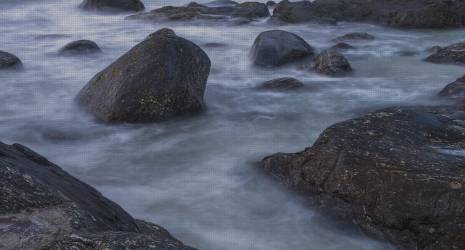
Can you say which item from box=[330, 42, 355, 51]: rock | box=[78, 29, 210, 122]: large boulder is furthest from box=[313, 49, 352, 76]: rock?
box=[78, 29, 210, 122]: large boulder

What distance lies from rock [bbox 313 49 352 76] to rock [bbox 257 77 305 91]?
3.13 feet

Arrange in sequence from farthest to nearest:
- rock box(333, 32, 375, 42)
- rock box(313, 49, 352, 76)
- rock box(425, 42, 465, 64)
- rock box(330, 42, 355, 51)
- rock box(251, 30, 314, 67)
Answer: rock box(333, 32, 375, 42) < rock box(330, 42, 355, 51) < rock box(425, 42, 465, 64) < rock box(251, 30, 314, 67) < rock box(313, 49, 352, 76)

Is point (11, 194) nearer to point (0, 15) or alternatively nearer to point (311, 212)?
point (311, 212)

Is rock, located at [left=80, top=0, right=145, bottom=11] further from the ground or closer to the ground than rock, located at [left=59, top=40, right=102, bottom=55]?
further from the ground

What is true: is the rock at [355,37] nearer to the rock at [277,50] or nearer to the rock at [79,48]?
the rock at [277,50]

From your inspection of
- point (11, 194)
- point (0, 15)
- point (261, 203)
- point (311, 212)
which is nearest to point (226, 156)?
point (261, 203)

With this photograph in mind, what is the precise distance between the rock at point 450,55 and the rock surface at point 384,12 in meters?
3.54

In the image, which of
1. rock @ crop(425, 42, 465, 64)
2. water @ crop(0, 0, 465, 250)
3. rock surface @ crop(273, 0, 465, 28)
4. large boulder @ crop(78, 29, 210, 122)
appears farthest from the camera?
rock surface @ crop(273, 0, 465, 28)

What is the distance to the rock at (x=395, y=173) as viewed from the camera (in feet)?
16.0

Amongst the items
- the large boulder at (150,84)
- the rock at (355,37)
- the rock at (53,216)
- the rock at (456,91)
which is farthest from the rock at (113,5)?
the rock at (53,216)

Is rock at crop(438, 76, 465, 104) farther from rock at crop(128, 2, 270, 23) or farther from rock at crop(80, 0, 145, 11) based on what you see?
rock at crop(80, 0, 145, 11)

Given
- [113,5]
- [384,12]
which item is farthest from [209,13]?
[384,12]

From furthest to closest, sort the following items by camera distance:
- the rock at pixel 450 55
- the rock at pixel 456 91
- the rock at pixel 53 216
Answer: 1. the rock at pixel 450 55
2. the rock at pixel 456 91
3. the rock at pixel 53 216

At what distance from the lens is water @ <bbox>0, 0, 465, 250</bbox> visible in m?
5.68
